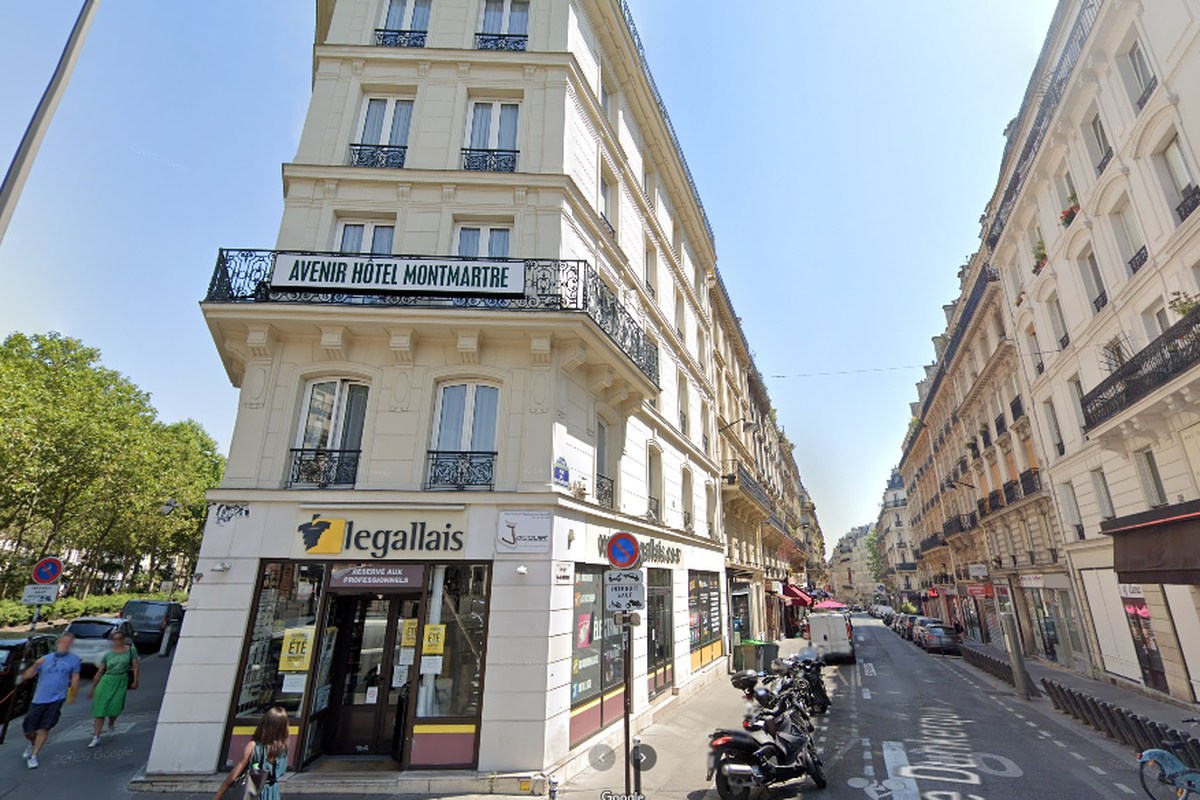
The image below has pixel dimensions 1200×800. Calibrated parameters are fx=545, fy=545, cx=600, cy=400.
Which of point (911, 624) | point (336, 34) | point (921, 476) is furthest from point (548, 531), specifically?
point (921, 476)

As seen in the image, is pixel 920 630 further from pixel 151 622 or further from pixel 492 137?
pixel 151 622

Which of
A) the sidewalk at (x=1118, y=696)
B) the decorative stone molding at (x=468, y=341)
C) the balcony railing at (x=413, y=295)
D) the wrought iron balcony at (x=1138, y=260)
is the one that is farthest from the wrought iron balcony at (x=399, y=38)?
the sidewalk at (x=1118, y=696)

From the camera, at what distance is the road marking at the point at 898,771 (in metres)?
7.49

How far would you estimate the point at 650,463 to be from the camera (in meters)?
15.2

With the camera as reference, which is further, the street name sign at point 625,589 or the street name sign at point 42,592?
the street name sign at point 42,592

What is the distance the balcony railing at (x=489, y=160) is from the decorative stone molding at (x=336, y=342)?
434cm

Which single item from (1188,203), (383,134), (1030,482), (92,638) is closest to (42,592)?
(92,638)

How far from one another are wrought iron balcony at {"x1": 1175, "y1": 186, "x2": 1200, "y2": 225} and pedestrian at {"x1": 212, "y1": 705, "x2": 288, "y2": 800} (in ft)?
60.0

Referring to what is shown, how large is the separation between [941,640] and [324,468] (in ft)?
100

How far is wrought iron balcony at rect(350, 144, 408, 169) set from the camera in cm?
1104

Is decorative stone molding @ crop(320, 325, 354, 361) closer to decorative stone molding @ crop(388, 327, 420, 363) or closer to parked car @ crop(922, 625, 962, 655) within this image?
decorative stone molding @ crop(388, 327, 420, 363)

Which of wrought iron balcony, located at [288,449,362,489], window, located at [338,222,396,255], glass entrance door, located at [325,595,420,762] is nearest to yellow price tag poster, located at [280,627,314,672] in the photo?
glass entrance door, located at [325,595,420,762]

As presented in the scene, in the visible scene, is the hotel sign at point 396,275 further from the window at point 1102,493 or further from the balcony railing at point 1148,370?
the window at point 1102,493

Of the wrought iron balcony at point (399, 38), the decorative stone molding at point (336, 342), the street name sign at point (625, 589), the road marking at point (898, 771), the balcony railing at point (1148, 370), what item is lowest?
the road marking at point (898, 771)
